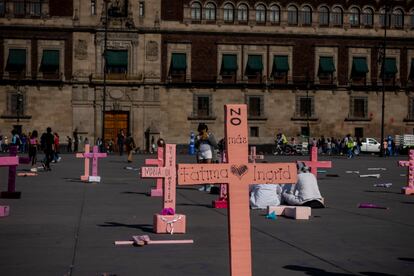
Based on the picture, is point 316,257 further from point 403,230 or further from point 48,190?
point 48,190

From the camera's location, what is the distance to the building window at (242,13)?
65.7 metres

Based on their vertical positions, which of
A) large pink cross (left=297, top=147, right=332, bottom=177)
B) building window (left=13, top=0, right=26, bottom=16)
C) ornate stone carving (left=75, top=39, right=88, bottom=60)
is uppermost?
building window (left=13, top=0, right=26, bottom=16)

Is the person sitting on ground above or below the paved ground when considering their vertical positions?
above

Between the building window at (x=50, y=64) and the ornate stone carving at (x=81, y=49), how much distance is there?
152 cm

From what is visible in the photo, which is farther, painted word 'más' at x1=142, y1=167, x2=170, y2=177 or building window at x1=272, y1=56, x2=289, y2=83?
building window at x1=272, y1=56, x2=289, y2=83

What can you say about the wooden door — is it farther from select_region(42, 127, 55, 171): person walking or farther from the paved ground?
the paved ground

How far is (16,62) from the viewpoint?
62781 millimetres

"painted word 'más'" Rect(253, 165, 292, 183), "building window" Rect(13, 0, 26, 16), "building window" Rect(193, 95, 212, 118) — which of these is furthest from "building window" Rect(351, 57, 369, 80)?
"painted word 'más'" Rect(253, 165, 292, 183)

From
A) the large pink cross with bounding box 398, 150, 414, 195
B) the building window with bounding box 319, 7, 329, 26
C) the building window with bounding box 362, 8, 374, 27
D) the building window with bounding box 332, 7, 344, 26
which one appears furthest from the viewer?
the building window with bounding box 362, 8, 374, 27

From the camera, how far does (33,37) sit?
208ft

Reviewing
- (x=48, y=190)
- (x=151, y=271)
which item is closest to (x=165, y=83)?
(x=48, y=190)

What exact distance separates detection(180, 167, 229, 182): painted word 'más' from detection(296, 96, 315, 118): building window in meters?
59.7

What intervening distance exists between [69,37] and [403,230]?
5229 cm

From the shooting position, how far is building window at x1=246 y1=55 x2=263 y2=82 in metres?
65.6
